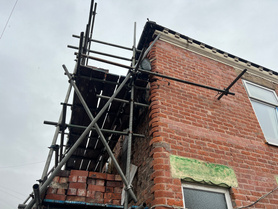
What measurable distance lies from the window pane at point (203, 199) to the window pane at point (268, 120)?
2.43m

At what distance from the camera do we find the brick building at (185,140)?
3443 millimetres

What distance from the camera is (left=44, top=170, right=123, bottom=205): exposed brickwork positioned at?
3779mm

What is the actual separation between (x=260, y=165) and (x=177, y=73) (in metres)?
2.62

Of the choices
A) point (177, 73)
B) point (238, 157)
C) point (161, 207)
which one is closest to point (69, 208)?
point (161, 207)

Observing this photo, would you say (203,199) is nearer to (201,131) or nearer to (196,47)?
(201,131)

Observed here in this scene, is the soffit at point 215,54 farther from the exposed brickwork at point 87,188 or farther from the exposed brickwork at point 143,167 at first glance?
the exposed brickwork at point 87,188

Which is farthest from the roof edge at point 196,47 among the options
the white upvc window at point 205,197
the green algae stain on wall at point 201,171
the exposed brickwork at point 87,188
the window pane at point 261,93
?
the white upvc window at point 205,197

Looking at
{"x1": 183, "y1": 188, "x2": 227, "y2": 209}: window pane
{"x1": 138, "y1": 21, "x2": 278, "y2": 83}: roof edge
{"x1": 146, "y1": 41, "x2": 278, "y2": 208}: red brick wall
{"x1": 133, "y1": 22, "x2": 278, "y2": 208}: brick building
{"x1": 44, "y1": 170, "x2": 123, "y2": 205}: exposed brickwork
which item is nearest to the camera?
{"x1": 183, "y1": 188, "x2": 227, "y2": 209}: window pane

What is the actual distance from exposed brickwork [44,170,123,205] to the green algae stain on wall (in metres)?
1.37

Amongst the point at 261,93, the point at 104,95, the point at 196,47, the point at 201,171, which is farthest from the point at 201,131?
the point at 261,93

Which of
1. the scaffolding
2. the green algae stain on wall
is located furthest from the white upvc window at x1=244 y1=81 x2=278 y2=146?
the green algae stain on wall

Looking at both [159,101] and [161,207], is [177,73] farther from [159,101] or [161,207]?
[161,207]

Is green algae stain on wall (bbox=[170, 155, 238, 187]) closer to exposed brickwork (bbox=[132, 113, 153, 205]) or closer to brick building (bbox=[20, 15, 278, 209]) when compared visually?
brick building (bbox=[20, 15, 278, 209])

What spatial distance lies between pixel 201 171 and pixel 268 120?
3287mm
